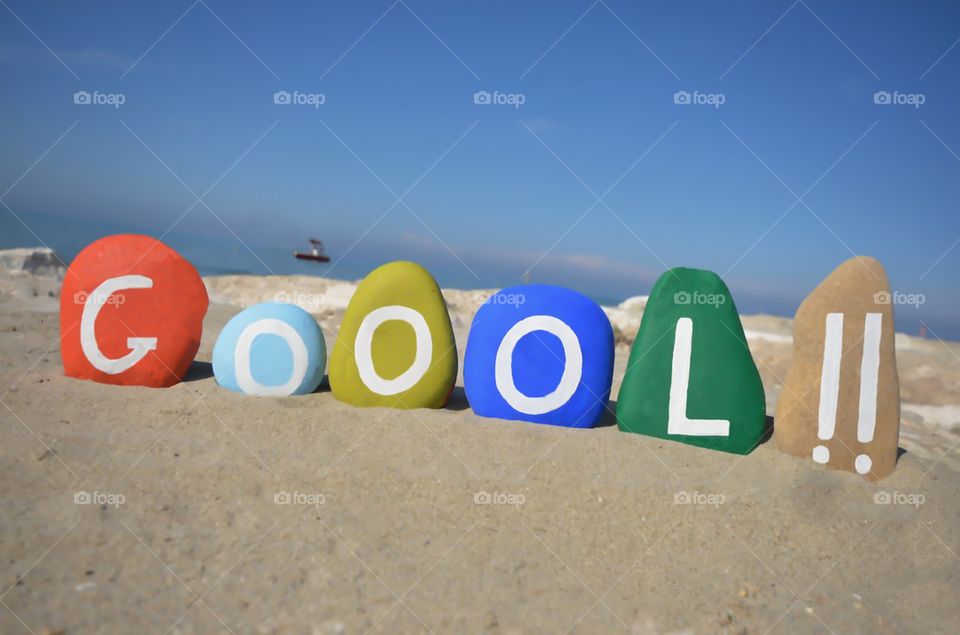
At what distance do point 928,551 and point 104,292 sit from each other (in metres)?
6.19

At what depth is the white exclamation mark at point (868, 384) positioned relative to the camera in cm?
495

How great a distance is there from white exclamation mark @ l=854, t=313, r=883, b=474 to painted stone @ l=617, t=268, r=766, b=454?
66cm

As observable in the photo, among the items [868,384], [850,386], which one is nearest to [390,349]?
[850,386]

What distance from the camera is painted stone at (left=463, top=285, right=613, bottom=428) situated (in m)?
5.31

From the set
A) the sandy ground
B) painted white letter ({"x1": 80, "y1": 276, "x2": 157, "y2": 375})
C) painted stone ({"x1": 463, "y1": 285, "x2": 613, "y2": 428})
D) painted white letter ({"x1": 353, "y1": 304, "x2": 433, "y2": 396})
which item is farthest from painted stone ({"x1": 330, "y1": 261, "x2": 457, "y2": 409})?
painted white letter ({"x1": 80, "y1": 276, "x2": 157, "y2": 375})

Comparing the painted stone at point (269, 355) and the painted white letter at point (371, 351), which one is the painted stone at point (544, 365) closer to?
the painted white letter at point (371, 351)

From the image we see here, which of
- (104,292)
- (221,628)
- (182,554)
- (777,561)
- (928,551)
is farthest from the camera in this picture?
(104,292)

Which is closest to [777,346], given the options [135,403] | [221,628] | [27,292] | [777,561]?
[777,561]

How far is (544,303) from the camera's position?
17.6 ft

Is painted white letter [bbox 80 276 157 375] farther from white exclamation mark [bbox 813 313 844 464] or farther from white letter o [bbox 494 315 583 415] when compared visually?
white exclamation mark [bbox 813 313 844 464]

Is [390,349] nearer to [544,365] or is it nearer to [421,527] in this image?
[544,365]

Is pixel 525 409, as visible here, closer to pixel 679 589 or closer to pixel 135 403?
pixel 679 589

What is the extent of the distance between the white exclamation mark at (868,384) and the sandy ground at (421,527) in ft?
0.88

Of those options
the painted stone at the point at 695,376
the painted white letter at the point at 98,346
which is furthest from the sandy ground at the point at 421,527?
the painted white letter at the point at 98,346
